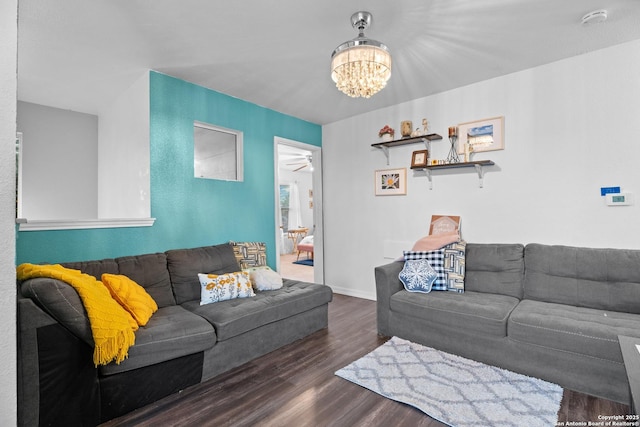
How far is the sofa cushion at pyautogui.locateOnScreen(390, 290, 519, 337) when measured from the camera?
2.41 m

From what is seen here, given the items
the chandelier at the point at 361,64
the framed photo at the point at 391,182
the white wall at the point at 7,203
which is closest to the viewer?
the white wall at the point at 7,203

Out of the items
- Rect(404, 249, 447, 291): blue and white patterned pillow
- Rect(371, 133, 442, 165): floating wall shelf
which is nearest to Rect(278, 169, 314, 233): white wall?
Rect(371, 133, 442, 165): floating wall shelf

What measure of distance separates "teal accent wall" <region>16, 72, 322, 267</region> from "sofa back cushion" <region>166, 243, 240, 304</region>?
273mm

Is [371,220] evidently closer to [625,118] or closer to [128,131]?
[625,118]

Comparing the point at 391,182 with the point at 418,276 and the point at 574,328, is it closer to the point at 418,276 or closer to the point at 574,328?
the point at 418,276

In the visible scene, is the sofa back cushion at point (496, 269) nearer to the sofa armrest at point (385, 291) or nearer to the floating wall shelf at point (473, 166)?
the sofa armrest at point (385, 291)

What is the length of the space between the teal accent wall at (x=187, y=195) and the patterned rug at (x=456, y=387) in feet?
6.71

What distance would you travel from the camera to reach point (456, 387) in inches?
84.2

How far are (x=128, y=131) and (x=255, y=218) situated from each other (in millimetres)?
1667

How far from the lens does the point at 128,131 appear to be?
3449 millimetres

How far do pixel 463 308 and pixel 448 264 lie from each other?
569 millimetres

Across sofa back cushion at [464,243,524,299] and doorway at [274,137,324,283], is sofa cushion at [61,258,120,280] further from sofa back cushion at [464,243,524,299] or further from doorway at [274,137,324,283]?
doorway at [274,137,324,283]

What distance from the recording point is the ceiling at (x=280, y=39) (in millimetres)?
2129

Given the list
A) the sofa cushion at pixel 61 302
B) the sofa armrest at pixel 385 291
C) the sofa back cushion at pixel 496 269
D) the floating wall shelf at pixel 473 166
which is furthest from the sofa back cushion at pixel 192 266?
the floating wall shelf at pixel 473 166
